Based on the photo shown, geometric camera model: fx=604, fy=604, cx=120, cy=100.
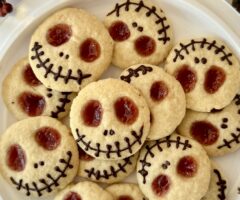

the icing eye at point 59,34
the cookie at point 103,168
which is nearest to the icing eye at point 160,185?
the cookie at point 103,168

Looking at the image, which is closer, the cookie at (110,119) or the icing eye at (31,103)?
the cookie at (110,119)

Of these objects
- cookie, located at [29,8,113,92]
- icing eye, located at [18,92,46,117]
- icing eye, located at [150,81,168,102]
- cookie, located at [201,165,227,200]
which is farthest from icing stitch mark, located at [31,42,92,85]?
cookie, located at [201,165,227,200]

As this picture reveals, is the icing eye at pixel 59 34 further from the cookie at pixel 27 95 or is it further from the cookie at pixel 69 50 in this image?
the cookie at pixel 27 95

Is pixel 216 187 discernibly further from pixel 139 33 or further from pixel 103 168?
pixel 139 33

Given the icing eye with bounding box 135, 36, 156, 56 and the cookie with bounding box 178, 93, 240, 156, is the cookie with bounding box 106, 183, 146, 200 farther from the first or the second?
the icing eye with bounding box 135, 36, 156, 56

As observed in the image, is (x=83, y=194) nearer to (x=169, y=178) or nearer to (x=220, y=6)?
(x=169, y=178)
